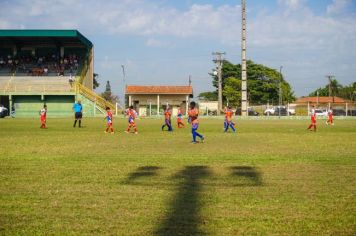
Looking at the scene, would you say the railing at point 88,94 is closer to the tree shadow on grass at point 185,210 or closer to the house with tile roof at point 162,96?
the house with tile roof at point 162,96

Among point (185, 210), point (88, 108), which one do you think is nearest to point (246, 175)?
point (185, 210)

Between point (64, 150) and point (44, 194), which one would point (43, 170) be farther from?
point (64, 150)

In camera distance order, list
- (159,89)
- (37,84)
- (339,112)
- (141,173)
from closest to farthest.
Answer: (141,173), (37,84), (339,112), (159,89)

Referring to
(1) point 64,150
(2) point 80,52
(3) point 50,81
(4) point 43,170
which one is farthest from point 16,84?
(4) point 43,170

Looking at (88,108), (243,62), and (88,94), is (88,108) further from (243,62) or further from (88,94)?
(243,62)

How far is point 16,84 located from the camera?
6106cm

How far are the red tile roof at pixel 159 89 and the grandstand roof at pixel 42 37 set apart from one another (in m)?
10.4

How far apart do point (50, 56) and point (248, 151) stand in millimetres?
56021

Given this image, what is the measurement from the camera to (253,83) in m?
97.5

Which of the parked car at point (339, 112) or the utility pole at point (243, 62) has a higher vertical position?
the utility pole at point (243, 62)

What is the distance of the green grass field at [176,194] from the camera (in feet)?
19.8

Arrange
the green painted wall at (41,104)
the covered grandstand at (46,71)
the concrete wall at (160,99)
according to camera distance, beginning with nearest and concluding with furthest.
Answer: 1. the covered grandstand at (46,71)
2. the green painted wall at (41,104)
3. the concrete wall at (160,99)

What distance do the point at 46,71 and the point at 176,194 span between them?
191ft

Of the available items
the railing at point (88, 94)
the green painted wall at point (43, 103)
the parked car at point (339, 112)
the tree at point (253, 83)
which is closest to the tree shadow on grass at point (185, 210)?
the railing at point (88, 94)
